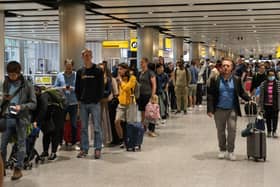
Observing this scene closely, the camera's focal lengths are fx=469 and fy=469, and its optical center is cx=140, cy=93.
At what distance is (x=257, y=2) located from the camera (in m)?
16.0

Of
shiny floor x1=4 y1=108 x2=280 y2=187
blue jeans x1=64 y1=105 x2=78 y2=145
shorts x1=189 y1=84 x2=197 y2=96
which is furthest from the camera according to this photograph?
shorts x1=189 y1=84 x2=197 y2=96

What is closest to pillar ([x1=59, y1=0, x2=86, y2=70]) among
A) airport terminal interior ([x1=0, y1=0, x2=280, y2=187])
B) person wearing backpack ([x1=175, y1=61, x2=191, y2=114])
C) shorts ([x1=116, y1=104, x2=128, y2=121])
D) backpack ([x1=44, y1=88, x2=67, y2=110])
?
airport terminal interior ([x1=0, y1=0, x2=280, y2=187])

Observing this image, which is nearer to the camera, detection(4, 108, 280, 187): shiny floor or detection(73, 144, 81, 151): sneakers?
detection(4, 108, 280, 187): shiny floor

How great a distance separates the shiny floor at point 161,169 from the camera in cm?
623

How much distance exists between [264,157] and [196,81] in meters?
9.35

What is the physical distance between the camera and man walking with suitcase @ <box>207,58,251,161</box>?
763cm

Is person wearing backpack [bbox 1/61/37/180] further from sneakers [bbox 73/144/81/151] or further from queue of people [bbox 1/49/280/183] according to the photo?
sneakers [bbox 73/144/81/151]

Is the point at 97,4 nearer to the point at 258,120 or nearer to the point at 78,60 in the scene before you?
the point at 78,60

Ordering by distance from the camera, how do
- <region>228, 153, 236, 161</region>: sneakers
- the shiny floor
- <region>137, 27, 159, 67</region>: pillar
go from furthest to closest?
1. <region>137, 27, 159, 67</region>: pillar
2. <region>228, 153, 236, 161</region>: sneakers
3. the shiny floor

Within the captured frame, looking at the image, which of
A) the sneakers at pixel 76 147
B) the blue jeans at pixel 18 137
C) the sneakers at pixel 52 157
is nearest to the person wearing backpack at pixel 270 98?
the sneakers at pixel 76 147

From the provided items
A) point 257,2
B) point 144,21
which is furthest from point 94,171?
point 144,21

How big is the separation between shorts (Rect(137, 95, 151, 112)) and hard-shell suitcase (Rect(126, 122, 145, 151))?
140cm

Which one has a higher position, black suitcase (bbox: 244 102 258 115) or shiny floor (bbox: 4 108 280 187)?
black suitcase (bbox: 244 102 258 115)

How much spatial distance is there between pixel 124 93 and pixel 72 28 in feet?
22.2
